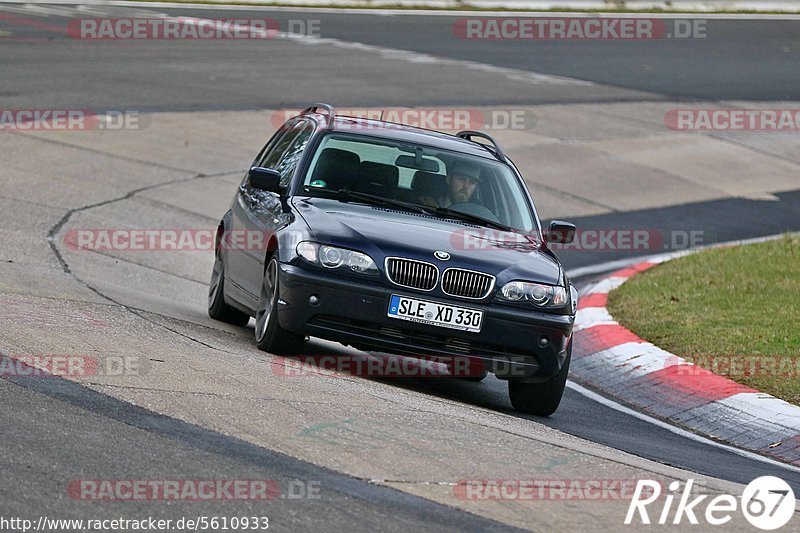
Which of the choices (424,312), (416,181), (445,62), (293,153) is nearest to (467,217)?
(416,181)

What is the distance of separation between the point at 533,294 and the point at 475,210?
118 centimetres

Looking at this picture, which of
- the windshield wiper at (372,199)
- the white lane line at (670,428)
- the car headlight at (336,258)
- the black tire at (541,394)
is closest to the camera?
the white lane line at (670,428)

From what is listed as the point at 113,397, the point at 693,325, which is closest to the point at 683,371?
the point at 693,325

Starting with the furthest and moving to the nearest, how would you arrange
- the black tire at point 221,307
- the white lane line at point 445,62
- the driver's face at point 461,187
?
1. the white lane line at point 445,62
2. the black tire at point 221,307
3. the driver's face at point 461,187

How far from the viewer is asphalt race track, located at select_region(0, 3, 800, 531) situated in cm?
575

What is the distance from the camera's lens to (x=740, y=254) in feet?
47.9

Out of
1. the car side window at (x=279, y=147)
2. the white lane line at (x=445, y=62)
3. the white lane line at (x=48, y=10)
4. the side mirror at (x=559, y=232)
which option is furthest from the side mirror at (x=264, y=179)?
the white lane line at (x=48, y=10)

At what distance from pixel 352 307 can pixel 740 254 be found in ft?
24.9

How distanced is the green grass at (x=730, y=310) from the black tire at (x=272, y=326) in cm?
321

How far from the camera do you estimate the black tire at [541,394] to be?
847cm

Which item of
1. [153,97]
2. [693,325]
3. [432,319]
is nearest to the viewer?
[432,319]

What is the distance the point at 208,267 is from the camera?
13758 millimetres

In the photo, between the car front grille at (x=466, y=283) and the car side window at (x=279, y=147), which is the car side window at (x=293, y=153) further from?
the car front grille at (x=466, y=283)

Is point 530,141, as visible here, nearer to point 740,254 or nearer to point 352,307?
point 740,254
